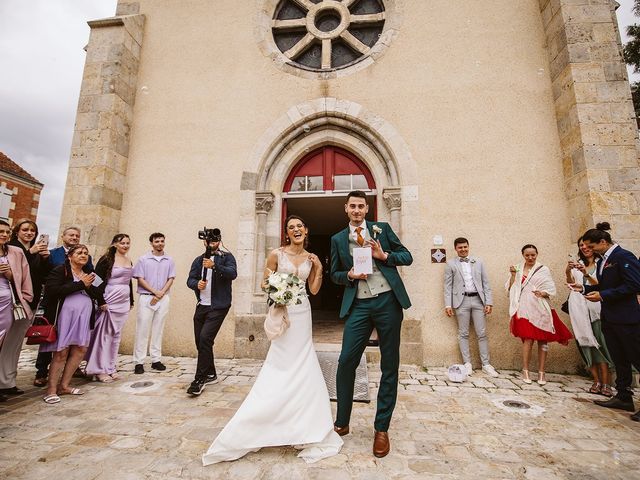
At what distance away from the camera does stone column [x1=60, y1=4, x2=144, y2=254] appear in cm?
536

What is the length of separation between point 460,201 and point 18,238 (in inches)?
235

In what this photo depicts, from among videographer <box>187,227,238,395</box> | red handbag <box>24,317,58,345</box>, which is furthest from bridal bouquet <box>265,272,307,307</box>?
red handbag <box>24,317,58,345</box>

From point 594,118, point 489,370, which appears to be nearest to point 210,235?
point 489,370

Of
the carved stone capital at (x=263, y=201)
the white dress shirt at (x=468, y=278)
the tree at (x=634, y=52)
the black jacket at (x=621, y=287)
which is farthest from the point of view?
the tree at (x=634, y=52)

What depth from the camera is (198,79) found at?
20.0 feet

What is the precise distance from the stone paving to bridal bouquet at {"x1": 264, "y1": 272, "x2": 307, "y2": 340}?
882mm

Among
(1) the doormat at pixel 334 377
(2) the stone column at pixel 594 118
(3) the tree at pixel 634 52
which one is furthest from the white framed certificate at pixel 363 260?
(3) the tree at pixel 634 52

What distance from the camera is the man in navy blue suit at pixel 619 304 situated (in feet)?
10.1

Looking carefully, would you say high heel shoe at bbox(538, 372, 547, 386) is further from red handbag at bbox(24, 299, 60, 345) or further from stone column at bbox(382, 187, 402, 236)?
red handbag at bbox(24, 299, 60, 345)

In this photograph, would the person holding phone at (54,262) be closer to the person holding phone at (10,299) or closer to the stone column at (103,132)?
the person holding phone at (10,299)

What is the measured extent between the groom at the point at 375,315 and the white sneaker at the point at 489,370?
9.10ft

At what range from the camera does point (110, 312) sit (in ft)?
13.5

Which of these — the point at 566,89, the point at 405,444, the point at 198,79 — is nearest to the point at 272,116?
the point at 198,79

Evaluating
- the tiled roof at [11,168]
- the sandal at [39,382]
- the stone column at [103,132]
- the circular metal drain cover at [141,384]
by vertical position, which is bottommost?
the circular metal drain cover at [141,384]
